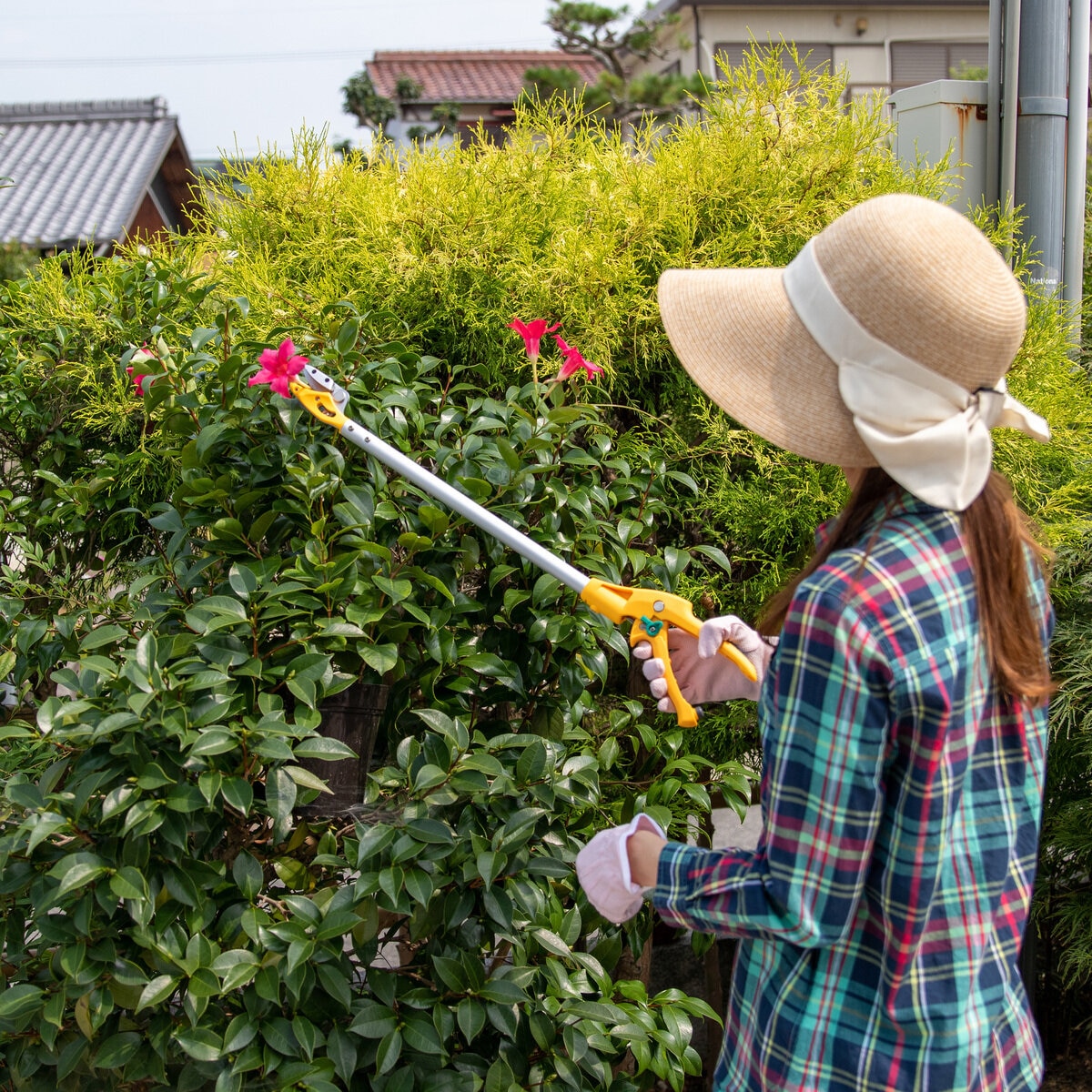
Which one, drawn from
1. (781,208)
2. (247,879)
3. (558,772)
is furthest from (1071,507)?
(247,879)

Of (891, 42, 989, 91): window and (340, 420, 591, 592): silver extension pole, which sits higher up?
(891, 42, 989, 91): window

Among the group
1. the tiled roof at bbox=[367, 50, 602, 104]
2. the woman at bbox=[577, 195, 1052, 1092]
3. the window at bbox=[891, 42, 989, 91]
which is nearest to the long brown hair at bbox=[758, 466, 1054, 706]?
the woman at bbox=[577, 195, 1052, 1092]

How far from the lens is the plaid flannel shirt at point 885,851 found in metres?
0.87

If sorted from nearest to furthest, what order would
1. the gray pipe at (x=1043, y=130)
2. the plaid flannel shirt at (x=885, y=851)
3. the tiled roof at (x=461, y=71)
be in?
the plaid flannel shirt at (x=885, y=851)
the gray pipe at (x=1043, y=130)
the tiled roof at (x=461, y=71)

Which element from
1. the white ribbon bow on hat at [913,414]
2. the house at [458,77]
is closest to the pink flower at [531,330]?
the white ribbon bow on hat at [913,414]

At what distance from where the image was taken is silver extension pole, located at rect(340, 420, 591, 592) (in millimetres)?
1259

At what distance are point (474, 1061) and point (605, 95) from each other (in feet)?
45.7

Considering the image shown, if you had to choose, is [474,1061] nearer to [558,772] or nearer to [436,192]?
[558,772]

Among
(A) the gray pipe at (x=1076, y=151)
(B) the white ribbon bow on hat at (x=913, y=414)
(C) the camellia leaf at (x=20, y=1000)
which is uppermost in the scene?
(A) the gray pipe at (x=1076, y=151)

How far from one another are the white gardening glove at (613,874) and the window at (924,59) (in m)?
16.0

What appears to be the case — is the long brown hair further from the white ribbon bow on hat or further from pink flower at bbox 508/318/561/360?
pink flower at bbox 508/318/561/360

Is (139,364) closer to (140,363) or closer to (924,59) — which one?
(140,363)

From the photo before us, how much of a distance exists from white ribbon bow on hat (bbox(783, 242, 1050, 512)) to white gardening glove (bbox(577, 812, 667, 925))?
1.40ft

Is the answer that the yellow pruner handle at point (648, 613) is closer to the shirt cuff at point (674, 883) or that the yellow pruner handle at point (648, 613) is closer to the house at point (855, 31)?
the shirt cuff at point (674, 883)
